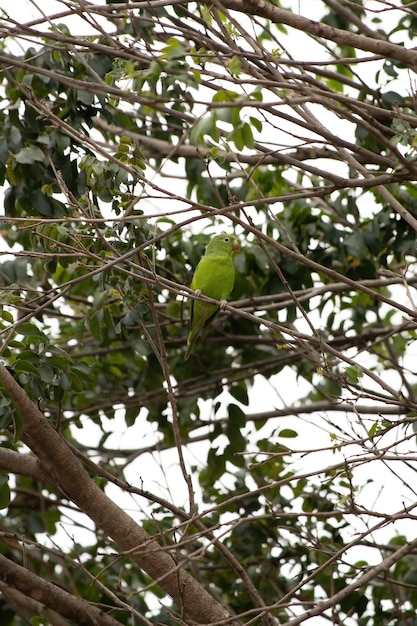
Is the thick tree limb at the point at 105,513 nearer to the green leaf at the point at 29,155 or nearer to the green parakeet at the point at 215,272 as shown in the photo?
the green leaf at the point at 29,155

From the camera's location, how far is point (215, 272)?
5227 mm

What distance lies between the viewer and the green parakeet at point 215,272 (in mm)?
5090

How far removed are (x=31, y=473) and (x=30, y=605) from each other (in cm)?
106

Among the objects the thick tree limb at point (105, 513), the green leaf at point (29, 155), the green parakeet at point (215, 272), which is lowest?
the thick tree limb at point (105, 513)

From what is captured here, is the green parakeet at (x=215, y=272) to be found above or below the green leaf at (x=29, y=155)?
below

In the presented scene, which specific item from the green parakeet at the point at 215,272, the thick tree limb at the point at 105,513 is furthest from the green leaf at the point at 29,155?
the green parakeet at the point at 215,272

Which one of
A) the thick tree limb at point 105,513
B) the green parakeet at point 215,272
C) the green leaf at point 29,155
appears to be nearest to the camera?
the thick tree limb at point 105,513

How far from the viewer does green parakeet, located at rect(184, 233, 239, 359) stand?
5090mm

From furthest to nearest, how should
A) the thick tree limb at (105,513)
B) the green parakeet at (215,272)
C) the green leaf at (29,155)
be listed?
the green parakeet at (215,272)
the green leaf at (29,155)
the thick tree limb at (105,513)

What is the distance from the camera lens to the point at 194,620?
3566 mm

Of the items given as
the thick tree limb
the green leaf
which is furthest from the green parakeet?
the thick tree limb

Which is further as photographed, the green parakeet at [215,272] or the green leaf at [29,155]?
the green parakeet at [215,272]

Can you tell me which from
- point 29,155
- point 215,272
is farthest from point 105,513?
point 215,272

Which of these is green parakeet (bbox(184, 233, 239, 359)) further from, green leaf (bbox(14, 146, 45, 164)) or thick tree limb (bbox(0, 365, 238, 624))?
thick tree limb (bbox(0, 365, 238, 624))
